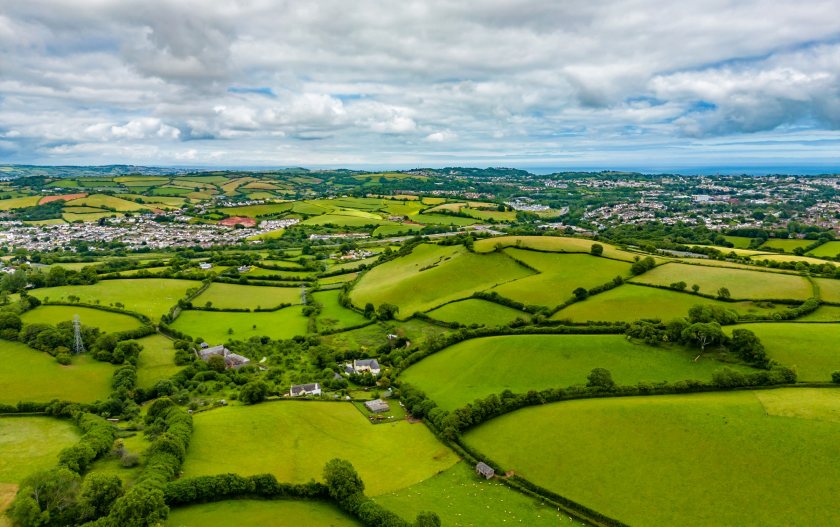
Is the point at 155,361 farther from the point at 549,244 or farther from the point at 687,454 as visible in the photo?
the point at 549,244

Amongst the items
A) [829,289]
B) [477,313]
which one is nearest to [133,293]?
[477,313]

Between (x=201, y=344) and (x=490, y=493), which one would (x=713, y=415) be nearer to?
(x=490, y=493)

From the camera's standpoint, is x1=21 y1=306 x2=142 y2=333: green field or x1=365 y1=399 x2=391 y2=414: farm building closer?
x1=365 y1=399 x2=391 y2=414: farm building

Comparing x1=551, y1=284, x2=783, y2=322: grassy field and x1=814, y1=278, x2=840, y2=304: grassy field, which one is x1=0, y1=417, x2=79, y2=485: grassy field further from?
x1=814, y1=278, x2=840, y2=304: grassy field

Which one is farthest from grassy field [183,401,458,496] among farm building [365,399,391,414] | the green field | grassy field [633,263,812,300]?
grassy field [633,263,812,300]

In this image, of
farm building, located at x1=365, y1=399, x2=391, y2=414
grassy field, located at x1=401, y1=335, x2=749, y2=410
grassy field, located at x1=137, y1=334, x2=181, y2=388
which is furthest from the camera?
grassy field, located at x1=137, y1=334, x2=181, y2=388

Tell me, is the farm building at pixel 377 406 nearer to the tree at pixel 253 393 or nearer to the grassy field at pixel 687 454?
the grassy field at pixel 687 454

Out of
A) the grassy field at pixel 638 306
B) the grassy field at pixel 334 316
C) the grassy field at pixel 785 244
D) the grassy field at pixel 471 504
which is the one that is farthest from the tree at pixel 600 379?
the grassy field at pixel 785 244
